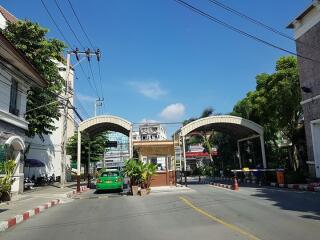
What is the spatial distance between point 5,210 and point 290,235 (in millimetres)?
11069

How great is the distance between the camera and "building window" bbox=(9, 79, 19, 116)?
22547mm

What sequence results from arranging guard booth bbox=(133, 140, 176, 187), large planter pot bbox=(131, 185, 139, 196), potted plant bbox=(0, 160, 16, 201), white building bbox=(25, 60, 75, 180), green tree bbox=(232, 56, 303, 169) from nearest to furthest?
1. potted plant bbox=(0, 160, 16, 201)
2. large planter pot bbox=(131, 185, 139, 196)
3. guard booth bbox=(133, 140, 176, 187)
4. green tree bbox=(232, 56, 303, 169)
5. white building bbox=(25, 60, 75, 180)

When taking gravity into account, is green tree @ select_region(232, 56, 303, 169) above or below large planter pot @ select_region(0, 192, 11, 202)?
above

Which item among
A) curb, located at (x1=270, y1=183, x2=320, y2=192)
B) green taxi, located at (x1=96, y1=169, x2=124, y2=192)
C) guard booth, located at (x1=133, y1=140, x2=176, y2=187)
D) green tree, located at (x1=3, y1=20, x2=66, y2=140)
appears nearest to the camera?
curb, located at (x1=270, y1=183, x2=320, y2=192)

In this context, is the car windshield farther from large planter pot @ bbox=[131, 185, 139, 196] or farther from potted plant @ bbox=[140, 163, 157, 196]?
large planter pot @ bbox=[131, 185, 139, 196]

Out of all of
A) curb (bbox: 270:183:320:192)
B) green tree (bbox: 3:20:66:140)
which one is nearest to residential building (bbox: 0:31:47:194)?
A: green tree (bbox: 3:20:66:140)

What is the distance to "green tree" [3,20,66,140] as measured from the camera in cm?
2834

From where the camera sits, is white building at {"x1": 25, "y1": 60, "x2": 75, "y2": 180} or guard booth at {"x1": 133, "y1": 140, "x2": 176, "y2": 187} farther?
white building at {"x1": 25, "y1": 60, "x2": 75, "y2": 180}

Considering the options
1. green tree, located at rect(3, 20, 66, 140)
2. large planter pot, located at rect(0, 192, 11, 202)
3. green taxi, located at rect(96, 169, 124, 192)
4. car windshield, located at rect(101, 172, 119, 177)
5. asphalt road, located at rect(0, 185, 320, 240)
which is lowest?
asphalt road, located at rect(0, 185, 320, 240)

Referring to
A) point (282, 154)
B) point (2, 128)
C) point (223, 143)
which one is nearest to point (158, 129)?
point (223, 143)

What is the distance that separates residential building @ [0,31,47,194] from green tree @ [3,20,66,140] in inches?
142

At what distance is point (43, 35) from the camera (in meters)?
29.1

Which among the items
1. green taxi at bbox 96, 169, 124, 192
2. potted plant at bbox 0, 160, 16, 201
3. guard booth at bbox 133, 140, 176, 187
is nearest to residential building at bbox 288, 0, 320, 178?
guard booth at bbox 133, 140, 176, 187

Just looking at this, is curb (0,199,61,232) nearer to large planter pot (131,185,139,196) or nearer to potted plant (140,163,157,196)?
large planter pot (131,185,139,196)
